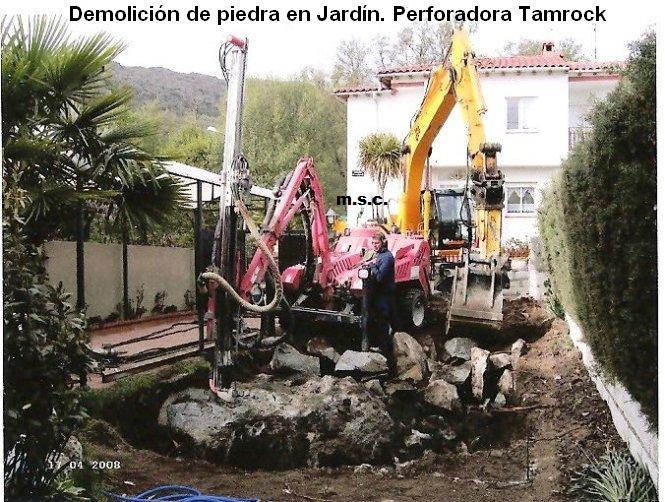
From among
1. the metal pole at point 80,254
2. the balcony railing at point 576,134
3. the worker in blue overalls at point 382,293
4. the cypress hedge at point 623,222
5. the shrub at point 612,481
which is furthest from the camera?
the worker in blue overalls at point 382,293

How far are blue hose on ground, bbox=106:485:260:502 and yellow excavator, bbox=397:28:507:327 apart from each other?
1.73 meters

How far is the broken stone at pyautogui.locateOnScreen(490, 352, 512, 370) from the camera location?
15.9ft

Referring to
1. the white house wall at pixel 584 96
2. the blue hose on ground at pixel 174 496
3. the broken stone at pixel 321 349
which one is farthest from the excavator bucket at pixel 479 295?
the blue hose on ground at pixel 174 496

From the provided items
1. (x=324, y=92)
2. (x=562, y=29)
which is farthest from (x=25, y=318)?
(x=562, y=29)

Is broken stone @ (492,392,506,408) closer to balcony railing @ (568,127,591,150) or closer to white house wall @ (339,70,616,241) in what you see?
white house wall @ (339,70,616,241)

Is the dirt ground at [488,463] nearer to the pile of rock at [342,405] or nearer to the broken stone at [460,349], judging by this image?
the pile of rock at [342,405]

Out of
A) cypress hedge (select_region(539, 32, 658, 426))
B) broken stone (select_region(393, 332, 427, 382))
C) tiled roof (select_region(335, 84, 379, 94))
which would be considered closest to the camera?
cypress hedge (select_region(539, 32, 658, 426))

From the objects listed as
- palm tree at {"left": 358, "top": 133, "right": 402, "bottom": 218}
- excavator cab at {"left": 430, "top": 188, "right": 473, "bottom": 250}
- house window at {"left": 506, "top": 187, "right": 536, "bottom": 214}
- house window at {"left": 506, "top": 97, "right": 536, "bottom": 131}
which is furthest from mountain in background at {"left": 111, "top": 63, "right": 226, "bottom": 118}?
house window at {"left": 506, "top": 187, "right": 536, "bottom": 214}

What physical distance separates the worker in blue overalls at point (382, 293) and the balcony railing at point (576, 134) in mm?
1213

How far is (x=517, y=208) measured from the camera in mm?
4832

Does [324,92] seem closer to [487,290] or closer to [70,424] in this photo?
[487,290]

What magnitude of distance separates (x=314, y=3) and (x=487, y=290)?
189cm

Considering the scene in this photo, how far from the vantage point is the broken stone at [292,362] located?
496cm

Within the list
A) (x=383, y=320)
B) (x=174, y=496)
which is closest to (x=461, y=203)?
(x=383, y=320)
